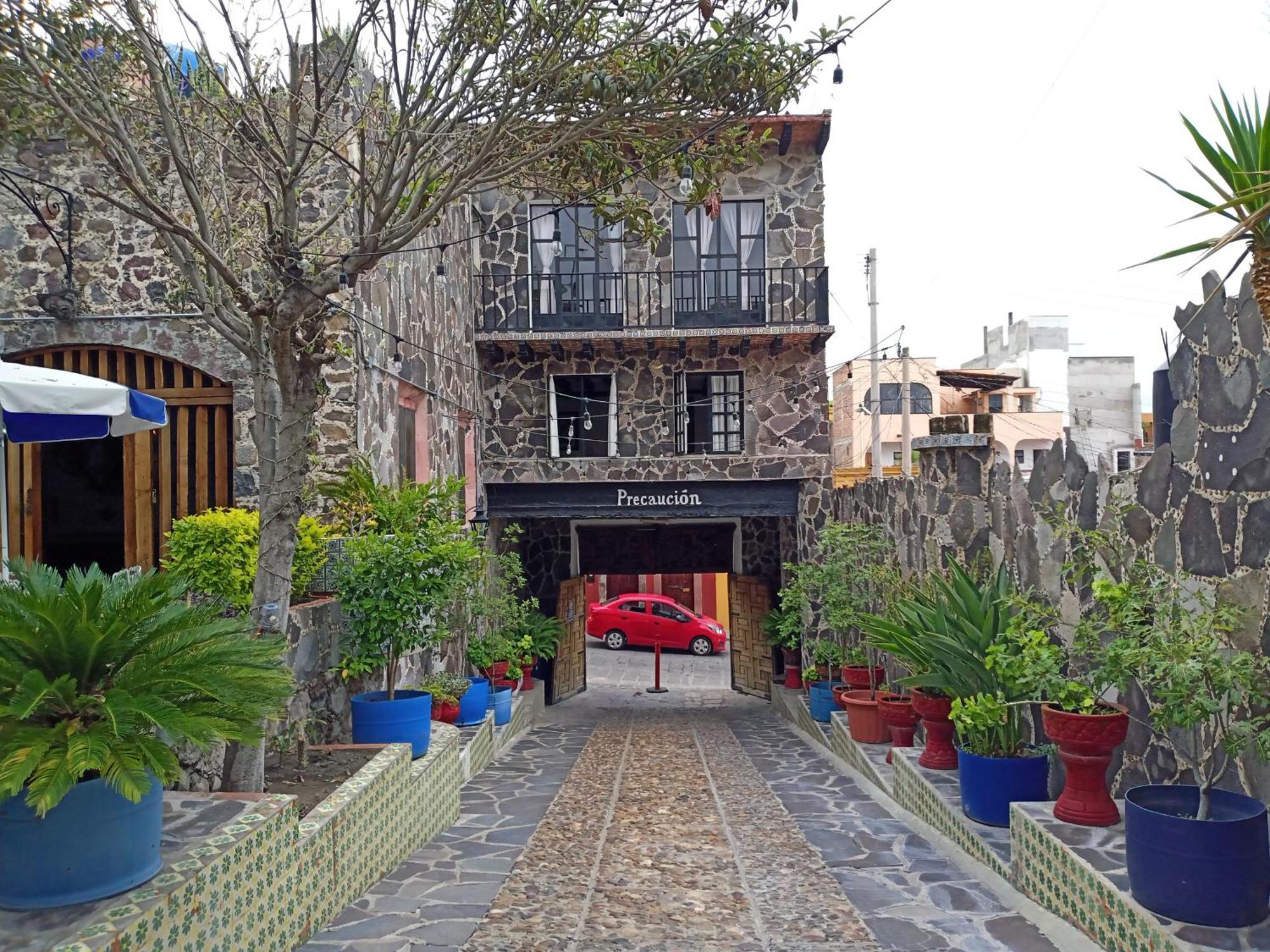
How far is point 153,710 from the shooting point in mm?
3059

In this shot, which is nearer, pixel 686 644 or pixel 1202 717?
pixel 1202 717

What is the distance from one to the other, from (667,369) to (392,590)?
27.5 feet

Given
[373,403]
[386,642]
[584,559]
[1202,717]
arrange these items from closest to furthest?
[1202,717]
[386,642]
[373,403]
[584,559]

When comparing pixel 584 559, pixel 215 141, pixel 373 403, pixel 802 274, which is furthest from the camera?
pixel 584 559

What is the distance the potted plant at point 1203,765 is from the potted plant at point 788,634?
807cm

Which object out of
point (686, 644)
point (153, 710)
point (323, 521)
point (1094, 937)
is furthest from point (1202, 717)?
point (686, 644)

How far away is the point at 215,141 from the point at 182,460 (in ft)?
10.5

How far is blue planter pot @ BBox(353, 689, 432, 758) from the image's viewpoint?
21.3ft

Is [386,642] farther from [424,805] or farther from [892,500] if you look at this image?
[892,500]

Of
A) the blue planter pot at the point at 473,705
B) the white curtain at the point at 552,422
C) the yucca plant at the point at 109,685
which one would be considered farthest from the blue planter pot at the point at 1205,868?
the white curtain at the point at 552,422

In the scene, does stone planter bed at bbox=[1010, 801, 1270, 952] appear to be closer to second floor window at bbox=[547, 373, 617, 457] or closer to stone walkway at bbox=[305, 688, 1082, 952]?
stone walkway at bbox=[305, 688, 1082, 952]

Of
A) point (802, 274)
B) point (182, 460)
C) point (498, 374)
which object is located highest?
point (802, 274)

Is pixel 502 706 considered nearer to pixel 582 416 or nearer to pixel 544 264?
pixel 582 416

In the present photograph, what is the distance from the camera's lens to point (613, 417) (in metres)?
14.5
